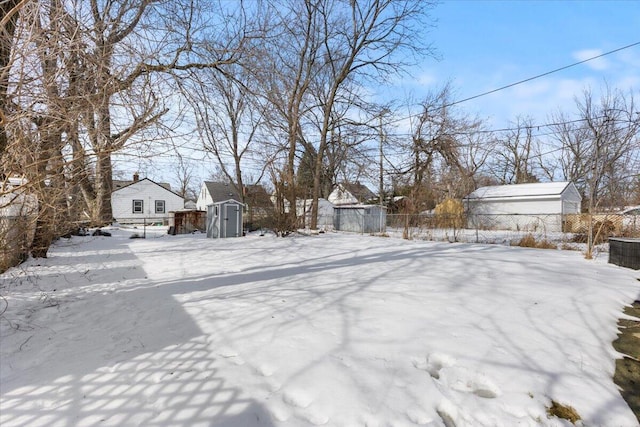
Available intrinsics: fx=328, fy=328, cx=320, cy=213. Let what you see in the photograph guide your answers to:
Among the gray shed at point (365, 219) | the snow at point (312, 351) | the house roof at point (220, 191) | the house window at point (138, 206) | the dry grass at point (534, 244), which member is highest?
the house roof at point (220, 191)

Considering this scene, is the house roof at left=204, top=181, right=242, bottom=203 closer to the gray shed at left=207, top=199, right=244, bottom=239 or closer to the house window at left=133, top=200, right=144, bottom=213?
the house window at left=133, top=200, right=144, bottom=213

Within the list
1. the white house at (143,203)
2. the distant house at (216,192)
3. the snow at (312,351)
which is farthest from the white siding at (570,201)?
the white house at (143,203)

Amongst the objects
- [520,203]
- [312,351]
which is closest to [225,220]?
[312,351]

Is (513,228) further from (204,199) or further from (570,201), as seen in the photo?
(204,199)

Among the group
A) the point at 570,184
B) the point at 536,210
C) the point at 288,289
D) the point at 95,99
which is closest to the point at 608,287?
the point at 288,289

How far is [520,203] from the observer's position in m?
22.7

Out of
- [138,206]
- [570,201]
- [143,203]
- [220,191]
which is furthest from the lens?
[220,191]

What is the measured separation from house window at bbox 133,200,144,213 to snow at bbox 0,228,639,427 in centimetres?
2851

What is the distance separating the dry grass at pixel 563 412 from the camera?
2.04 metres

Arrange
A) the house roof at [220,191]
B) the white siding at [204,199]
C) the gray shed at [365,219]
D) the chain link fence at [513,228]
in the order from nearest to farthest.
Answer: the chain link fence at [513,228]
the gray shed at [365,219]
the house roof at [220,191]
the white siding at [204,199]

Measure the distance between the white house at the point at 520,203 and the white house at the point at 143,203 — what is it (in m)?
26.7

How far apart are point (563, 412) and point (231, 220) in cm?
1349

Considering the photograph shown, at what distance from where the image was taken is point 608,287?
15.8 ft

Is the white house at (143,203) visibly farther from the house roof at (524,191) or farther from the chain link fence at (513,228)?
the house roof at (524,191)
